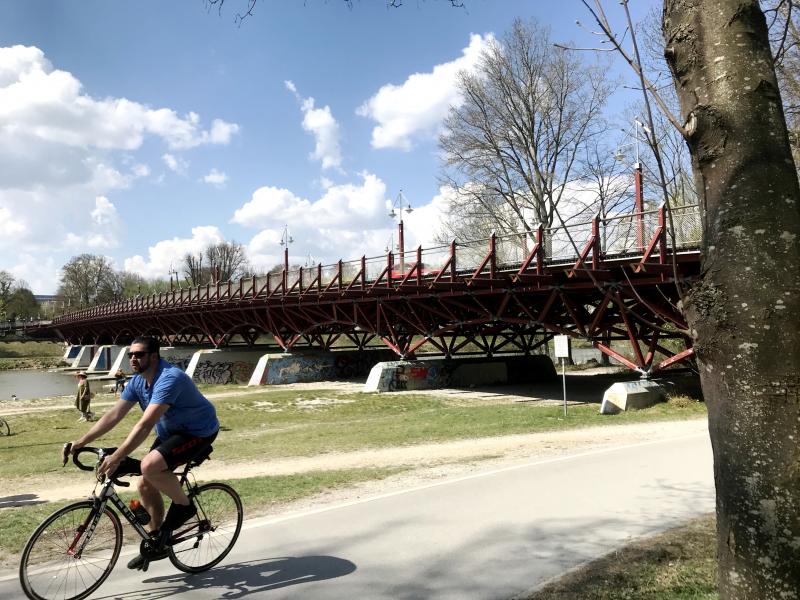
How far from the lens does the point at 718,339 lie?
2484 millimetres

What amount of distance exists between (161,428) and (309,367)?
34.1 meters

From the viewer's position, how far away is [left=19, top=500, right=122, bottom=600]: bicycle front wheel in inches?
163

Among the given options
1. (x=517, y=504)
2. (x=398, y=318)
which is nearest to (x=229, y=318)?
(x=398, y=318)

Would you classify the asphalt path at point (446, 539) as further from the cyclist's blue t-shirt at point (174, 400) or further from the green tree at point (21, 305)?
the green tree at point (21, 305)

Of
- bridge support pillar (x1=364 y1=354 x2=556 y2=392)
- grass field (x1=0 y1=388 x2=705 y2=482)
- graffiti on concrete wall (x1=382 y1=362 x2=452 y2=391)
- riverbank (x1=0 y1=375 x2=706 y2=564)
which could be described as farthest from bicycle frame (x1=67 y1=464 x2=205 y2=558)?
graffiti on concrete wall (x1=382 y1=362 x2=452 y2=391)

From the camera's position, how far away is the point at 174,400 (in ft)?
14.6

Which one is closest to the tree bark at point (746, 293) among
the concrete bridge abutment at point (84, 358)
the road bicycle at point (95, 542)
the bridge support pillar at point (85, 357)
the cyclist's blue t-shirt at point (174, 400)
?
the cyclist's blue t-shirt at point (174, 400)

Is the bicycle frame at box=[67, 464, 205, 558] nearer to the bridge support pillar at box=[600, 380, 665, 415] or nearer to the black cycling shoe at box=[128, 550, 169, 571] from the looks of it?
the black cycling shoe at box=[128, 550, 169, 571]

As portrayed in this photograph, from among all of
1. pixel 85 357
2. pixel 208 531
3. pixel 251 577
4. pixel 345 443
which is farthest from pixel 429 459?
pixel 85 357

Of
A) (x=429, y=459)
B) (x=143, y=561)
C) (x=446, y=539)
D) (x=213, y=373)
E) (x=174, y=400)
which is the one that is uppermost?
(x=174, y=400)

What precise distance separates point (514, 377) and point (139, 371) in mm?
29812

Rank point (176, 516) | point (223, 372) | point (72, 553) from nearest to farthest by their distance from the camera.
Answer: point (72, 553) → point (176, 516) → point (223, 372)

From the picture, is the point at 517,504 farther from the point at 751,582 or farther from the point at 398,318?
the point at 398,318

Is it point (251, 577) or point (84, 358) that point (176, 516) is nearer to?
point (251, 577)
